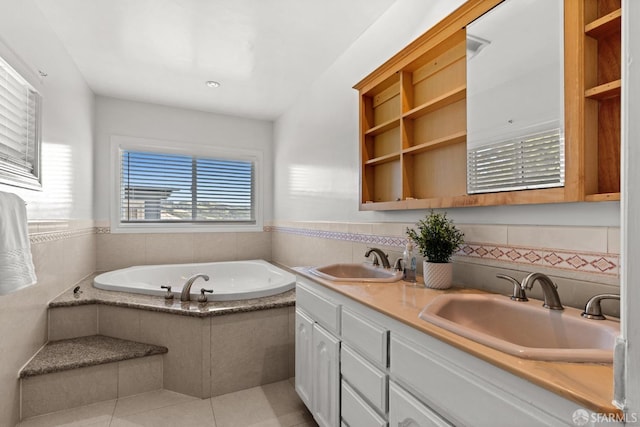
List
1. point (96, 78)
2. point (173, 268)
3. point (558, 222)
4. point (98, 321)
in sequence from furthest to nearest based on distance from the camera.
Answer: point (173, 268) < point (96, 78) < point (98, 321) < point (558, 222)

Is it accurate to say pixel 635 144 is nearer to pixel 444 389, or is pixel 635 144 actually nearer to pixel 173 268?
Answer: pixel 444 389

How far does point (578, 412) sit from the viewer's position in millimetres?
598

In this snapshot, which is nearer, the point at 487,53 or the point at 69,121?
the point at 487,53

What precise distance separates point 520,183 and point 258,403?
196 cm

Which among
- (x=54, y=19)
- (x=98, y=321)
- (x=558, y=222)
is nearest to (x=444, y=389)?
(x=558, y=222)

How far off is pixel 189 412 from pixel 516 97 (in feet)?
7.88

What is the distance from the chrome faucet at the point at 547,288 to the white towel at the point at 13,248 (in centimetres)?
194

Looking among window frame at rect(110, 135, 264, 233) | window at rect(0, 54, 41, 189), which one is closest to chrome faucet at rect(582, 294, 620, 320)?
window at rect(0, 54, 41, 189)

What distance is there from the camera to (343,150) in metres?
2.56

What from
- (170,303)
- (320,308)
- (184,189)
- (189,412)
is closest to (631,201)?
(320,308)

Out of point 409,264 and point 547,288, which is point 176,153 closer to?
point 409,264

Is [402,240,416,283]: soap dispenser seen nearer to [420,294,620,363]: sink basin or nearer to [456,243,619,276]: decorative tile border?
[456,243,619,276]: decorative tile border

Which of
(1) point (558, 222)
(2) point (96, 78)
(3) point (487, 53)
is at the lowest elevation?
(1) point (558, 222)

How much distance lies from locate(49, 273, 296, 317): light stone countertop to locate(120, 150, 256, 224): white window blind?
122 centimetres
